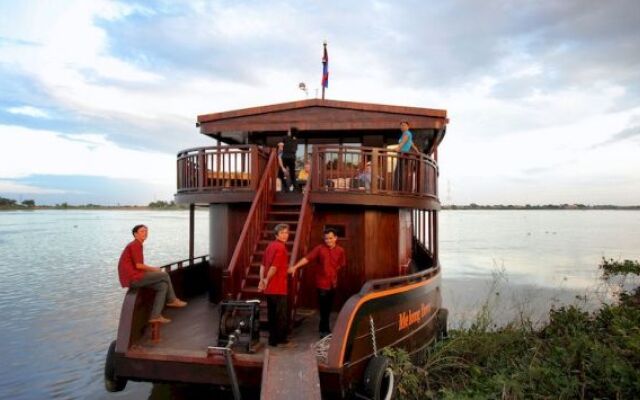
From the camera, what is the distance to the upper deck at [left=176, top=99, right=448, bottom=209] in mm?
8828

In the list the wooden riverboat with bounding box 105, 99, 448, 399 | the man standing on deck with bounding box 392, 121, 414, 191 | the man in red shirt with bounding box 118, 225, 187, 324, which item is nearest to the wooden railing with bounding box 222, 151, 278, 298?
the wooden riverboat with bounding box 105, 99, 448, 399

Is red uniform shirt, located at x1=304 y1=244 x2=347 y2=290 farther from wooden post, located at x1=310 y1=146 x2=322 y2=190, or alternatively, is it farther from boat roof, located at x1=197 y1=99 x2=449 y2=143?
boat roof, located at x1=197 y1=99 x2=449 y2=143


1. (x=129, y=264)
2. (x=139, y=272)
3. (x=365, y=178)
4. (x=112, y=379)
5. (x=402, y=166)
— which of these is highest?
(x=402, y=166)

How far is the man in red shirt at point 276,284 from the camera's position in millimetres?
6520

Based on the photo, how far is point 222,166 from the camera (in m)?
9.68

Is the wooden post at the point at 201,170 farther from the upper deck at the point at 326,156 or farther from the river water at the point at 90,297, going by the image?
the river water at the point at 90,297

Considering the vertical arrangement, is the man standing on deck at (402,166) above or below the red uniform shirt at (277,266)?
above

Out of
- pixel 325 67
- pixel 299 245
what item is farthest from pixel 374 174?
pixel 325 67

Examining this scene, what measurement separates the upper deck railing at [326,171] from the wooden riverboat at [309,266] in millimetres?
26

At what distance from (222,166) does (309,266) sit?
8.79ft

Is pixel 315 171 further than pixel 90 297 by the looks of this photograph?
No

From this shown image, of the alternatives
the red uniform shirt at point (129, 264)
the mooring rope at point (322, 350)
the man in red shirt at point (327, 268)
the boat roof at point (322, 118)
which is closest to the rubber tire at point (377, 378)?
the mooring rope at point (322, 350)

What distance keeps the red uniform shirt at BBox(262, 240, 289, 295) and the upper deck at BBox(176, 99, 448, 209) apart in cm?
233

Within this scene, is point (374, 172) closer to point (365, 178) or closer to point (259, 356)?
point (365, 178)
